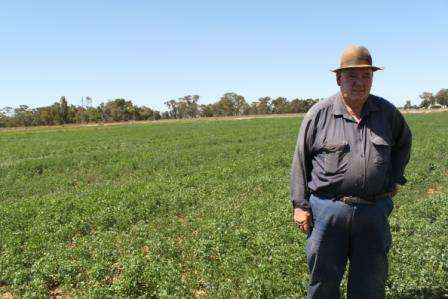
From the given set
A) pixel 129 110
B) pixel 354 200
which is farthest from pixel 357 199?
pixel 129 110

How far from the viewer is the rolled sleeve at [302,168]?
14.1 ft

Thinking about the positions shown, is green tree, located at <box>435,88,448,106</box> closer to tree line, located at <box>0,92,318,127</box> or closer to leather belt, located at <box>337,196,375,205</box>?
tree line, located at <box>0,92,318,127</box>

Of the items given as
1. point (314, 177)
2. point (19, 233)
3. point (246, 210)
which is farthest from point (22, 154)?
point (314, 177)

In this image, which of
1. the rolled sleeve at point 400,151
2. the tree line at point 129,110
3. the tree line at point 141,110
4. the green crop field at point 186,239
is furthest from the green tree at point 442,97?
the rolled sleeve at point 400,151

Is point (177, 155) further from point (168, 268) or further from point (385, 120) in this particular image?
point (385, 120)

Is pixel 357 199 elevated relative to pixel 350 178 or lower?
lower

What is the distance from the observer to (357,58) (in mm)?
4047

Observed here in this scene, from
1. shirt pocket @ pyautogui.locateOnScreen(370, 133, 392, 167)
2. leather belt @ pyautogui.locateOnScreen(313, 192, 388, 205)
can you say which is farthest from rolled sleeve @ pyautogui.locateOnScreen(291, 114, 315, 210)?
shirt pocket @ pyautogui.locateOnScreen(370, 133, 392, 167)

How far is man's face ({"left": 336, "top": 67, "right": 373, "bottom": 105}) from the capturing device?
4113 millimetres

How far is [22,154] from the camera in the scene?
90.8 feet

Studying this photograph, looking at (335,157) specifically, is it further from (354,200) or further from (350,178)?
(354,200)

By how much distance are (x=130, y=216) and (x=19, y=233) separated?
7.94 ft

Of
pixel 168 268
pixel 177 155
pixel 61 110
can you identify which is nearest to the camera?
pixel 168 268

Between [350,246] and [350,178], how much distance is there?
77 cm
